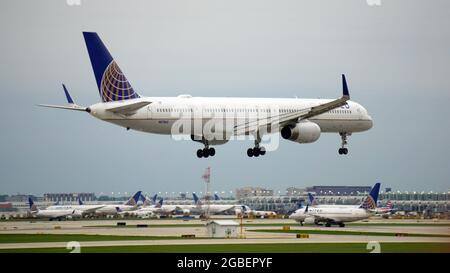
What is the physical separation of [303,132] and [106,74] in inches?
783

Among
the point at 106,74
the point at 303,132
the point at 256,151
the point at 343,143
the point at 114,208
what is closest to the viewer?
the point at 106,74

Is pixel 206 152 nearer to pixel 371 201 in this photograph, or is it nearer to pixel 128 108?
pixel 128 108

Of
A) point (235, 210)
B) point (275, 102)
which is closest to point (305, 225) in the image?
point (275, 102)

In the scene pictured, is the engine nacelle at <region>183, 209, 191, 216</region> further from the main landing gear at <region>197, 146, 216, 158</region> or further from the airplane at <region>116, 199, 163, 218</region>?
the main landing gear at <region>197, 146, 216, 158</region>

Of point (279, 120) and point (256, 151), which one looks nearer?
point (256, 151)

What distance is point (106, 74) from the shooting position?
285ft

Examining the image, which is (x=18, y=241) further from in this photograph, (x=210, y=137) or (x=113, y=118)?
(x=210, y=137)

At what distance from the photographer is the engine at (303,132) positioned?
9125 cm

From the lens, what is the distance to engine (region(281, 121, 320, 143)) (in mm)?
91250

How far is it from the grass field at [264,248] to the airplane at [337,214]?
131 feet

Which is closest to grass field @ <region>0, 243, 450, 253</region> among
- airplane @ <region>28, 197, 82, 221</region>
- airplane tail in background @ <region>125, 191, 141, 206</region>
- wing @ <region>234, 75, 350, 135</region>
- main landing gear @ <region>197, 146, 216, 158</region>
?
main landing gear @ <region>197, 146, 216, 158</region>

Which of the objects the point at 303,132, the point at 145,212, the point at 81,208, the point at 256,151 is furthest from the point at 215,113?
the point at 145,212

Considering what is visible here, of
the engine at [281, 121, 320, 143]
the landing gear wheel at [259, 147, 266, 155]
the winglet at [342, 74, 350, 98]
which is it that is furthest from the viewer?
the landing gear wheel at [259, 147, 266, 155]

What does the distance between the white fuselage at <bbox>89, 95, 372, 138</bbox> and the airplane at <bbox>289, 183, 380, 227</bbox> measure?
19.9 metres
